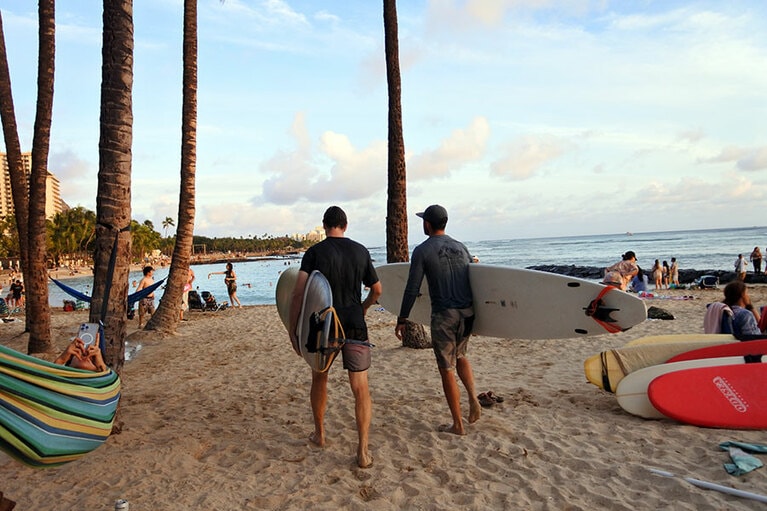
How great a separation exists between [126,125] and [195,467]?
2707 millimetres

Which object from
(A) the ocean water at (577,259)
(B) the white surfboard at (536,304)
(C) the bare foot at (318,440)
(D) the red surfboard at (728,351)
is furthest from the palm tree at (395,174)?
(A) the ocean water at (577,259)

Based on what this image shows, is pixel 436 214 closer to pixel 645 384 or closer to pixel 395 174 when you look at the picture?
pixel 645 384

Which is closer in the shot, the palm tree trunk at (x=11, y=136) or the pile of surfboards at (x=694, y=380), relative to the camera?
the pile of surfboards at (x=694, y=380)

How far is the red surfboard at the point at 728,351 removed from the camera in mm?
4562

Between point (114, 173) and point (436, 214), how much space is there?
260 cm

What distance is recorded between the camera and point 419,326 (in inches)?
306

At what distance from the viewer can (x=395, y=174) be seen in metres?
7.83

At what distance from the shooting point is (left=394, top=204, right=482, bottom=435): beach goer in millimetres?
4039

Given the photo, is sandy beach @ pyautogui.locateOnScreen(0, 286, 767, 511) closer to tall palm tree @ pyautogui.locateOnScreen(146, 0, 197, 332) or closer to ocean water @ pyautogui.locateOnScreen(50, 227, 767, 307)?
tall palm tree @ pyautogui.locateOnScreen(146, 0, 197, 332)

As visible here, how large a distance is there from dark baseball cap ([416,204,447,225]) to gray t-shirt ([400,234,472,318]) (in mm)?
171

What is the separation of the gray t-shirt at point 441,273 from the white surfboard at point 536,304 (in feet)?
1.81

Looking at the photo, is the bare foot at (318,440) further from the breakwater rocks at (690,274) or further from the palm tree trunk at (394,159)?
the breakwater rocks at (690,274)

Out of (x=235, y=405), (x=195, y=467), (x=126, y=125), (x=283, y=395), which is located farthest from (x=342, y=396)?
(x=126, y=125)

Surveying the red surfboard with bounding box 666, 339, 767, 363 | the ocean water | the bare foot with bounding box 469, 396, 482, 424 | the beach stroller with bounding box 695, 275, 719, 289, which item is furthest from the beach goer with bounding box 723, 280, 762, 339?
the ocean water
